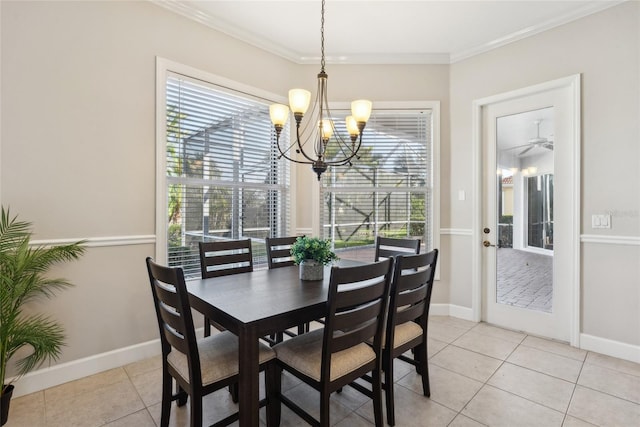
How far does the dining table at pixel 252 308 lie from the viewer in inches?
55.7

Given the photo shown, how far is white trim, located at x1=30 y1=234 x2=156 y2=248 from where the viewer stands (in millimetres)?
2188

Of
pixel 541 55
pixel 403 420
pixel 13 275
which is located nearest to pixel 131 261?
pixel 13 275

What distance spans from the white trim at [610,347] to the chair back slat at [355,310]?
7.61 feet

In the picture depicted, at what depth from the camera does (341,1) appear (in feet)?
8.91

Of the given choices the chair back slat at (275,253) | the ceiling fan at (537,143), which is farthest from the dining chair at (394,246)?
the ceiling fan at (537,143)

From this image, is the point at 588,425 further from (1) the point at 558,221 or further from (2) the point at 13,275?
(2) the point at 13,275

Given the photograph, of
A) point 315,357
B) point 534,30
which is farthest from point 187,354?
point 534,30

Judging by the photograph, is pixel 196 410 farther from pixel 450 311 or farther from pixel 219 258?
pixel 450 311

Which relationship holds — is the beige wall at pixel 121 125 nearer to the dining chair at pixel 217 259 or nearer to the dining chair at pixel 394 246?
the dining chair at pixel 217 259

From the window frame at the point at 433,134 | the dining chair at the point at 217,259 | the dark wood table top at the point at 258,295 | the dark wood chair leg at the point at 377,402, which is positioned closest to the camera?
the dark wood table top at the point at 258,295

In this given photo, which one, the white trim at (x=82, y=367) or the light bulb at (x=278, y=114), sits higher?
the light bulb at (x=278, y=114)

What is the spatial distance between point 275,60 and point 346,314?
303 cm

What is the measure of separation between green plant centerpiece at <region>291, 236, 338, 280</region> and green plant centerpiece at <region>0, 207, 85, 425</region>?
1.55m

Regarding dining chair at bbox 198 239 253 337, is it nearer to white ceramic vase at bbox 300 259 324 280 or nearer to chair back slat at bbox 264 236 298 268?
chair back slat at bbox 264 236 298 268
